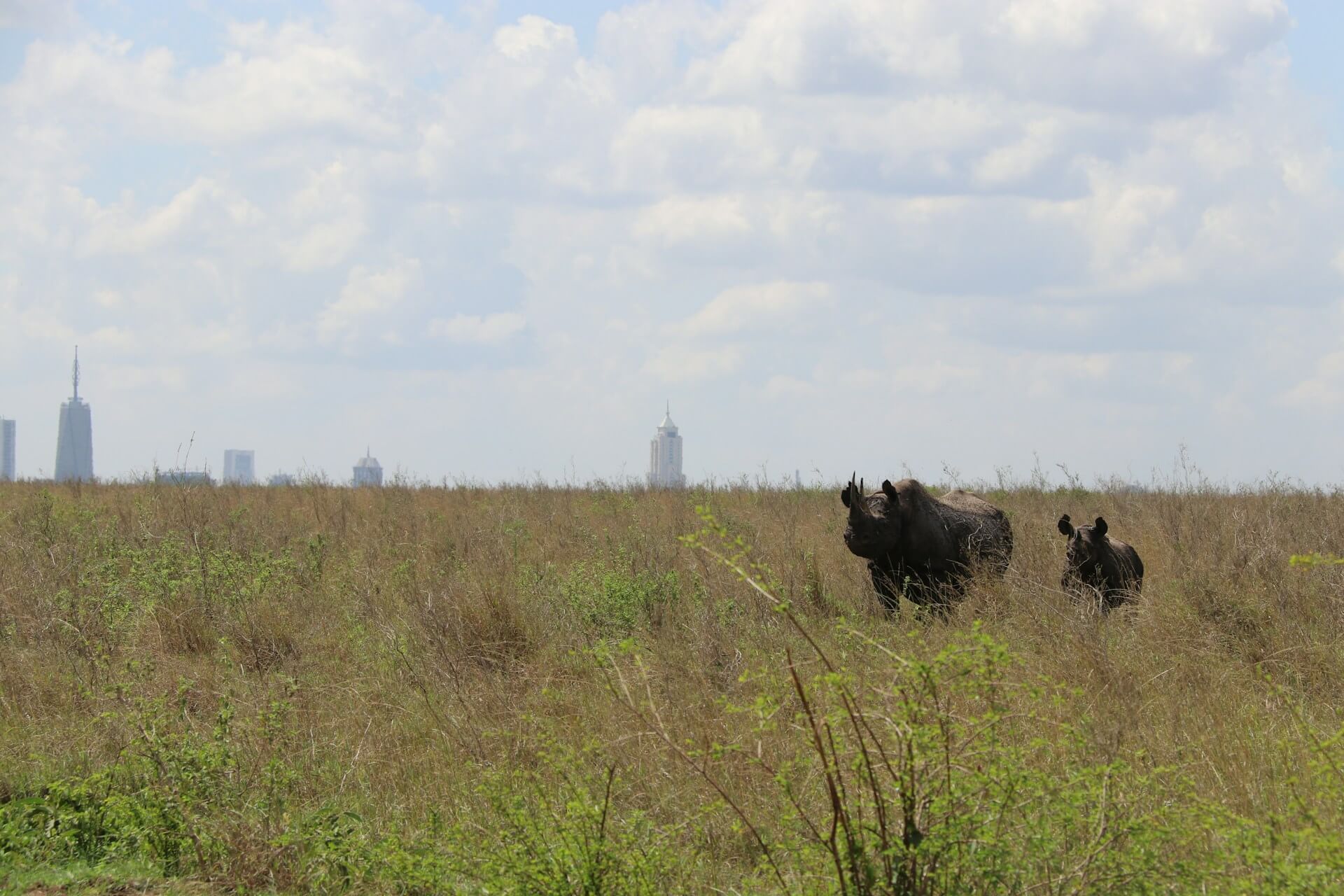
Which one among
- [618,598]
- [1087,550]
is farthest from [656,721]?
[1087,550]

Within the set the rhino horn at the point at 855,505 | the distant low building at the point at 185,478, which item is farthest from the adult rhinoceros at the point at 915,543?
the distant low building at the point at 185,478

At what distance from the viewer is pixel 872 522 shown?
872 centimetres

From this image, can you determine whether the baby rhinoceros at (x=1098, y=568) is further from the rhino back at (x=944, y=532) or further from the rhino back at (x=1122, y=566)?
the rhino back at (x=944, y=532)

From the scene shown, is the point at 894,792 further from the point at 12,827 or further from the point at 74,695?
the point at 74,695

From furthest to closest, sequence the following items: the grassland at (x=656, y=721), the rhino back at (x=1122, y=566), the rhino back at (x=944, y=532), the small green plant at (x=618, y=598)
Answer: the rhino back at (x=944, y=532)
the rhino back at (x=1122, y=566)
the small green plant at (x=618, y=598)
the grassland at (x=656, y=721)

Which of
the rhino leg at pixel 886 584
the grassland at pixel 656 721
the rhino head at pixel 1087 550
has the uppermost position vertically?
the rhino head at pixel 1087 550

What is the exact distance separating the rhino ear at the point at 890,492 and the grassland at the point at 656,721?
827 millimetres

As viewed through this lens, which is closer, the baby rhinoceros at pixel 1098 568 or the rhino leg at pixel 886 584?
the baby rhinoceros at pixel 1098 568

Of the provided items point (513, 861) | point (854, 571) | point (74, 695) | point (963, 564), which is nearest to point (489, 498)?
point (854, 571)

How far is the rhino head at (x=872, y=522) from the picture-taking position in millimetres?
8680

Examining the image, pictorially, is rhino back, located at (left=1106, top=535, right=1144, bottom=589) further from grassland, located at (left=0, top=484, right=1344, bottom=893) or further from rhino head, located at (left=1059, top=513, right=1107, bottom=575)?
grassland, located at (left=0, top=484, right=1344, bottom=893)

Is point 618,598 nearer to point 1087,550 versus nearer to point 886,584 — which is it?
point 886,584

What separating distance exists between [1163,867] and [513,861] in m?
1.99

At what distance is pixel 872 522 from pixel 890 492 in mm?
283
